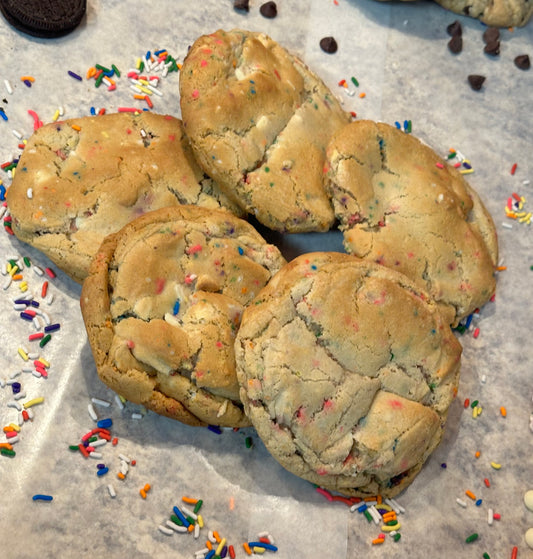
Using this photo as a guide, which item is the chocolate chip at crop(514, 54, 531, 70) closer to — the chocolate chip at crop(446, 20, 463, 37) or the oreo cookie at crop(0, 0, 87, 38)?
the chocolate chip at crop(446, 20, 463, 37)

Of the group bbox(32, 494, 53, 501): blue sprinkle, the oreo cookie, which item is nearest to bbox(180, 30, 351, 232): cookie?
the oreo cookie

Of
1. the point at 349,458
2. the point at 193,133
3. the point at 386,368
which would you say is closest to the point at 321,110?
the point at 193,133

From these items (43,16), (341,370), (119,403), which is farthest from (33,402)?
(43,16)

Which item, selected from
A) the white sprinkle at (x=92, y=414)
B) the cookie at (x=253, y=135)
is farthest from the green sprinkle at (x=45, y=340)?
the cookie at (x=253, y=135)

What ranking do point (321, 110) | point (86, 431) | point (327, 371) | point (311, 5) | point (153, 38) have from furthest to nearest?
point (311, 5), point (153, 38), point (321, 110), point (86, 431), point (327, 371)

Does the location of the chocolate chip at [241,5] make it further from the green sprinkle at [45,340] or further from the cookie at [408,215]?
the green sprinkle at [45,340]

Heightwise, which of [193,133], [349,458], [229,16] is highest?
[229,16]

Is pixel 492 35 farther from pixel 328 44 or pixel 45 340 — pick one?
pixel 45 340

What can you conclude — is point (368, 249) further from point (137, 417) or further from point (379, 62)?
point (379, 62)
